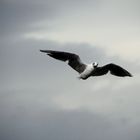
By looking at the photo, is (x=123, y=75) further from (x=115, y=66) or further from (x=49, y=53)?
(x=49, y=53)

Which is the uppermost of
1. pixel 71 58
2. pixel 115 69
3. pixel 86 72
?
pixel 71 58

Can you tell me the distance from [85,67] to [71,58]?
2.91 metres

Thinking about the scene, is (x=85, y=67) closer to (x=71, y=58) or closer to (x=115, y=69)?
(x=71, y=58)

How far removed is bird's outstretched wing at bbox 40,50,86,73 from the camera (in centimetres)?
4185

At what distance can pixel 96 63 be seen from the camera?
38875mm

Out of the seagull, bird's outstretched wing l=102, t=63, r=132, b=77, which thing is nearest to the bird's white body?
the seagull

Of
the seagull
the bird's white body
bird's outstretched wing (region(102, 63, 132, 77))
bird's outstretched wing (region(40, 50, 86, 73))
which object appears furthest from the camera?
bird's outstretched wing (region(40, 50, 86, 73))

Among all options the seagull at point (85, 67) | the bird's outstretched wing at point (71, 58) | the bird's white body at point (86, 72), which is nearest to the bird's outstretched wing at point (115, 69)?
the seagull at point (85, 67)

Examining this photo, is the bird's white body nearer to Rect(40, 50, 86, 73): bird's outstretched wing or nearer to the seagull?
the seagull

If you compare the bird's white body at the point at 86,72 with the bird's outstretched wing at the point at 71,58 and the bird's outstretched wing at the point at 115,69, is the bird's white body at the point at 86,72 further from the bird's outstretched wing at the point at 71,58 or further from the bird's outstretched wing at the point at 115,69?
the bird's outstretched wing at the point at 115,69

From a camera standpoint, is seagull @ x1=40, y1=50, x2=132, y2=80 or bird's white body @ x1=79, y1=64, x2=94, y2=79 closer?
bird's white body @ x1=79, y1=64, x2=94, y2=79

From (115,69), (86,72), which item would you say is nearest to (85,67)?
(86,72)

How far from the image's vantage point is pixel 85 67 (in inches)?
1628

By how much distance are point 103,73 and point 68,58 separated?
452 cm
